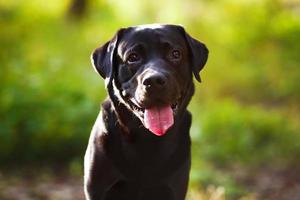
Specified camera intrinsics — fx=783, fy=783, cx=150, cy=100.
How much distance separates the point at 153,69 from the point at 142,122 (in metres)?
0.28

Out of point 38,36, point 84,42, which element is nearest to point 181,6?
point 84,42

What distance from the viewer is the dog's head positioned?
3547 millimetres

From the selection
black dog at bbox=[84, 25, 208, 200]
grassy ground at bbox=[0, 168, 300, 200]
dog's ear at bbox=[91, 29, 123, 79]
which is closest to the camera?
black dog at bbox=[84, 25, 208, 200]

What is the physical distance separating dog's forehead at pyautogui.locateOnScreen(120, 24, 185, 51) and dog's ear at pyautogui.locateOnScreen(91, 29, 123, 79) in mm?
51

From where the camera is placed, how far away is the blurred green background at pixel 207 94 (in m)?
6.46

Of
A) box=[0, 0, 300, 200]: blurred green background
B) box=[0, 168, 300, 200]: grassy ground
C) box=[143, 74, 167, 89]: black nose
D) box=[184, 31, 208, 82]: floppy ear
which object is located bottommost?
box=[143, 74, 167, 89]: black nose

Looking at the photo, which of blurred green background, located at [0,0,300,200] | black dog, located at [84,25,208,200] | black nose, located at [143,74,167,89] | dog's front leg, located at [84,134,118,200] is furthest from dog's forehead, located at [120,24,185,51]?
blurred green background, located at [0,0,300,200]

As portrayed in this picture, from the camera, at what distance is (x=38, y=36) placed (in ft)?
30.5

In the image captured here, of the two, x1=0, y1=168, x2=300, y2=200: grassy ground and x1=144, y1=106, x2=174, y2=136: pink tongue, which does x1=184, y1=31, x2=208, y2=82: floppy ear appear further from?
x1=0, y1=168, x2=300, y2=200: grassy ground

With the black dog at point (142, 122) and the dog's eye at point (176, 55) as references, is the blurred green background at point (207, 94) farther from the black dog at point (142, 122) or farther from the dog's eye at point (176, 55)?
the dog's eye at point (176, 55)

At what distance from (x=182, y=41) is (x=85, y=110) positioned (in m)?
Result: 3.05

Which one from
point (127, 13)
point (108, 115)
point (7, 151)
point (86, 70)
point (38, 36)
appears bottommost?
point (108, 115)

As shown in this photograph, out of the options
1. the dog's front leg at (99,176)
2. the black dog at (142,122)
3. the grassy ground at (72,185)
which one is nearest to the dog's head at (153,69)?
the black dog at (142,122)

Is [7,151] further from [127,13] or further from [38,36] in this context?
[127,13]
